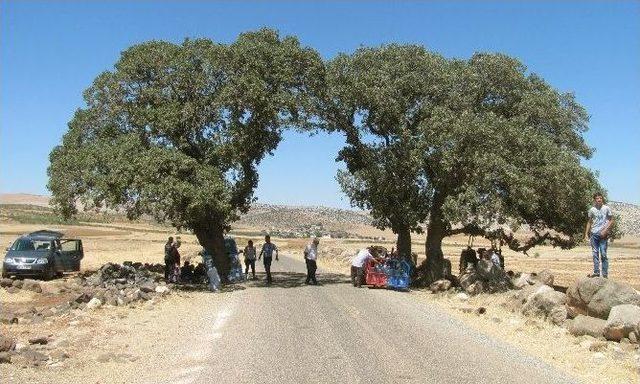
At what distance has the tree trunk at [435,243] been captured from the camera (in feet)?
87.9

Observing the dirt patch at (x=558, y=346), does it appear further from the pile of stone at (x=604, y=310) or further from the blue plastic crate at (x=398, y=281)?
the blue plastic crate at (x=398, y=281)

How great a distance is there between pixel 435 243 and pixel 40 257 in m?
18.4

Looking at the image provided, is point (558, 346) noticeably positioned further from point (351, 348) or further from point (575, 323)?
point (351, 348)

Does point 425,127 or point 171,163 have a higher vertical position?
point 425,127

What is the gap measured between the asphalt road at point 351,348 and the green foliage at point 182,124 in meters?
6.68

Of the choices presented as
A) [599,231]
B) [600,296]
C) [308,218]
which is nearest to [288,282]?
[599,231]

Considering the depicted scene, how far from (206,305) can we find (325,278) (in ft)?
39.1

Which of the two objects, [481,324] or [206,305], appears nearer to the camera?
[481,324]

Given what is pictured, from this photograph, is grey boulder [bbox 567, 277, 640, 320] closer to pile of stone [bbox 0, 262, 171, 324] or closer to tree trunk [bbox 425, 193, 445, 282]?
tree trunk [bbox 425, 193, 445, 282]

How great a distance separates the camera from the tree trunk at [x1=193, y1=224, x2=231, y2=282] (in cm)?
2714

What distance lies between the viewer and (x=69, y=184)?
24172 mm

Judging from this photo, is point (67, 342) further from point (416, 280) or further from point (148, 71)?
point (416, 280)

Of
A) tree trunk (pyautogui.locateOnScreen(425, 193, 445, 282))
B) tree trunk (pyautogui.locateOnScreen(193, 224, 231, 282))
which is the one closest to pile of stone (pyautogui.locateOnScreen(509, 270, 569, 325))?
tree trunk (pyautogui.locateOnScreen(425, 193, 445, 282))

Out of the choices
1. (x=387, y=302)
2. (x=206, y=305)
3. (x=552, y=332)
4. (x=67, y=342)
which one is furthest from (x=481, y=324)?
(x=67, y=342)
